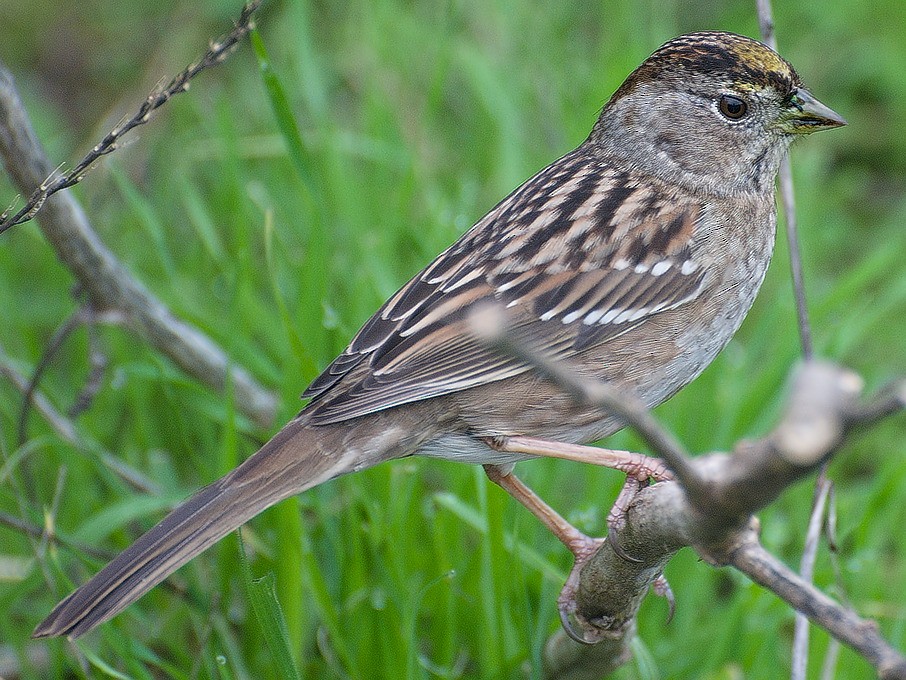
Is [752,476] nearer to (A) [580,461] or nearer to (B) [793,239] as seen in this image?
(A) [580,461]

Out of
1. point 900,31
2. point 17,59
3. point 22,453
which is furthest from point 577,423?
point 17,59

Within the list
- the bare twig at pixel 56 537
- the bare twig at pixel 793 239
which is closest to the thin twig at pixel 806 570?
the bare twig at pixel 793 239

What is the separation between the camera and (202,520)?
244 centimetres

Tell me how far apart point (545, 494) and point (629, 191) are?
992 millimetres

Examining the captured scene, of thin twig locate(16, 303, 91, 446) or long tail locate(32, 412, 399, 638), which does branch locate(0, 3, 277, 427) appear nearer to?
thin twig locate(16, 303, 91, 446)

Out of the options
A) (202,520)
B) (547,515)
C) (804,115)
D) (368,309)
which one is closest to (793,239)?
(804,115)

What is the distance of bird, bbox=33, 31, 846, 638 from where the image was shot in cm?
270

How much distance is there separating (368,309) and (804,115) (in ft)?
5.14

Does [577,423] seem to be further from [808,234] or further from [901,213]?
[901,213]

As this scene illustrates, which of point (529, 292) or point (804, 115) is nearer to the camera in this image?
point (529, 292)

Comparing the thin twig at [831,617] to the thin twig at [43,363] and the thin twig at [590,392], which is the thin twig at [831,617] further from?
the thin twig at [43,363]

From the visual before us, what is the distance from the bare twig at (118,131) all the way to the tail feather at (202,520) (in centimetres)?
69

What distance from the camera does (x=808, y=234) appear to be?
492 centimetres

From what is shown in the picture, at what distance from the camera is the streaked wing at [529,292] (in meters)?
2.74
